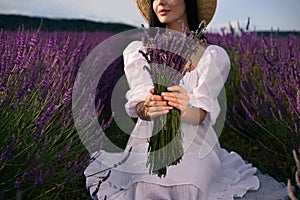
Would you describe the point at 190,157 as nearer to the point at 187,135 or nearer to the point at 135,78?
the point at 187,135

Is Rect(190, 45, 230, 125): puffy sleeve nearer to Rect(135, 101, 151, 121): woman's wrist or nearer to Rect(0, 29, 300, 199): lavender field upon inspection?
Rect(135, 101, 151, 121): woman's wrist

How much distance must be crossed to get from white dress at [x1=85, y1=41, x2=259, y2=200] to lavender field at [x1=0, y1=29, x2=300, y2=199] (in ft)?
0.67

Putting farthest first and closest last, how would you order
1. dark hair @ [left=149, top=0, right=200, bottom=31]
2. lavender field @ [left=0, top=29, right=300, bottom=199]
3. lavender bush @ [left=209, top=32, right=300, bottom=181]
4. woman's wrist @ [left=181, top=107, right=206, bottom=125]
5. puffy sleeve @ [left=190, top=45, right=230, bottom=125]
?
lavender bush @ [left=209, top=32, right=300, bottom=181], dark hair @ [left=149, top=0, right=200, bottom=31], puffy sleeve @ [left=190, top=45, right=230, bottom=125], woman's wrist @ [left=181, top=107, right=206, bottom=125], lavender field @ [left=0, top=29, right=300, bottom=199]

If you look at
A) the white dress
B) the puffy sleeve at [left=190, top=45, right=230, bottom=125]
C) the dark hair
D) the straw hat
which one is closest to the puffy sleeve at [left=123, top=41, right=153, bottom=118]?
the white dress

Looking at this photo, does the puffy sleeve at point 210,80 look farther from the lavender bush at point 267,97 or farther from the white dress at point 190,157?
the lavender bush at point 267,97

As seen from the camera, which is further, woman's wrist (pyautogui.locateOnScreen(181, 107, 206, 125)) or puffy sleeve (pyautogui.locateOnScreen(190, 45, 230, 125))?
puffy sleeve (pyautogui.locateOnScreen(190, 45, 230, 125))

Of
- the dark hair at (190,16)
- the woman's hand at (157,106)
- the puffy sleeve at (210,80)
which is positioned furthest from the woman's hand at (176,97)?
the dark hair at (190,16)

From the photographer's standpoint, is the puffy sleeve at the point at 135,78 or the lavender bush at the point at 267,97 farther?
the lavender bush at the point at 267,97

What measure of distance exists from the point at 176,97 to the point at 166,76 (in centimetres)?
Answer: 10

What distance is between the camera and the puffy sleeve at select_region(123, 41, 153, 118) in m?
2.33

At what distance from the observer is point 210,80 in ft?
7.55

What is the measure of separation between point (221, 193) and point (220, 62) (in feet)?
2.13

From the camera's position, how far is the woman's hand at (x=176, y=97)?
1.96 meters

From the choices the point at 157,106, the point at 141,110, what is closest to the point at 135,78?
the point at 141,110
